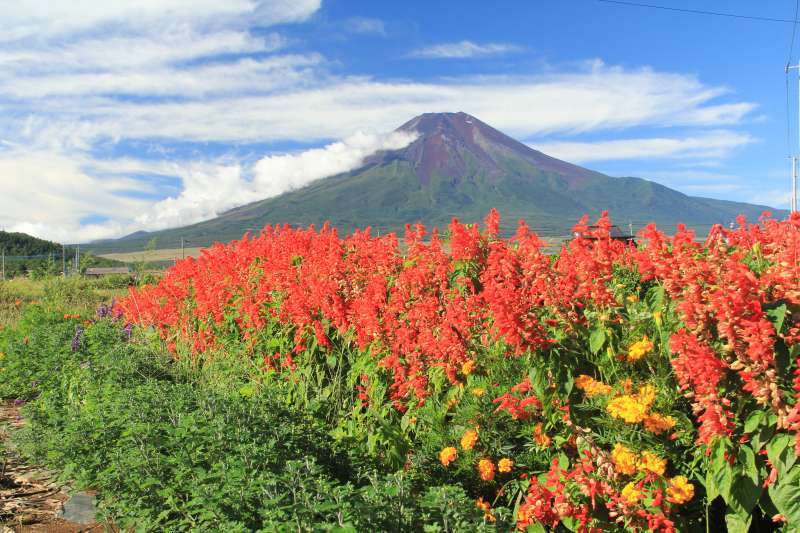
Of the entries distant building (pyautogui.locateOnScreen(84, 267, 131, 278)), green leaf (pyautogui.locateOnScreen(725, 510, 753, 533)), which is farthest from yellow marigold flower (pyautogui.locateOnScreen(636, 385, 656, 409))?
distant building (pyautogui.locateOnScreen(84, 267, 131, 278))

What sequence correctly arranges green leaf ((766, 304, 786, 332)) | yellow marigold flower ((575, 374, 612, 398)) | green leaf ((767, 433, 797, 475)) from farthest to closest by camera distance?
yellow marigold flower ((575, 374, 612, 398)), green leaf ((766, 304, 786, 332)), green leaf ((767, 433, 797, 475))

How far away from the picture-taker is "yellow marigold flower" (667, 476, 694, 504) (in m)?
2.85

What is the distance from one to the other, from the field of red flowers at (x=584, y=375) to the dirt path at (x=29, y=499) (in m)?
1.63

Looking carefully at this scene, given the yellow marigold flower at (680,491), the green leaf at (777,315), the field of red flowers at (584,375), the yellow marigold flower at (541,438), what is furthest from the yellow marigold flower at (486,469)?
the green leaf at (777,315)

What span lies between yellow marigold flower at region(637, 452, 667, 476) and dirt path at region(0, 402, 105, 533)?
9.53 ft

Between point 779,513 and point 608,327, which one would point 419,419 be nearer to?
point 608,327

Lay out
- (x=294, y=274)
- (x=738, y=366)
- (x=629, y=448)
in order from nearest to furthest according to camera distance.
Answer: (x=738, y=366)
(x=629, y=448)
(x=294, y=274)

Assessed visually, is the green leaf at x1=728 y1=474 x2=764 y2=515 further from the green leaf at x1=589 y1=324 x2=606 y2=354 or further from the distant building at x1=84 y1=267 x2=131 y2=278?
the distant building at x1=84 y1=267 x2=131 y2=278

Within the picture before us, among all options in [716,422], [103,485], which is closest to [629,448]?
[716,422]

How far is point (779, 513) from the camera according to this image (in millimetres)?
2730

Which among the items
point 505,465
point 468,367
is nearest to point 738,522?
point 505,465

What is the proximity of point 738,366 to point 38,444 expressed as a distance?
14.8 feet

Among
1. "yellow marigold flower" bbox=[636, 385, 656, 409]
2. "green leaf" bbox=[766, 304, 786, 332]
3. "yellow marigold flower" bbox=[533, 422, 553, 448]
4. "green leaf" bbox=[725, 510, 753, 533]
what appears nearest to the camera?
"green leaf" bbox=[766, 304, 786, 332]

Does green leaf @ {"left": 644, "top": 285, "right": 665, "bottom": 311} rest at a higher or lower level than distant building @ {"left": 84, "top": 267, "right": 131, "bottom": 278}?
higher
